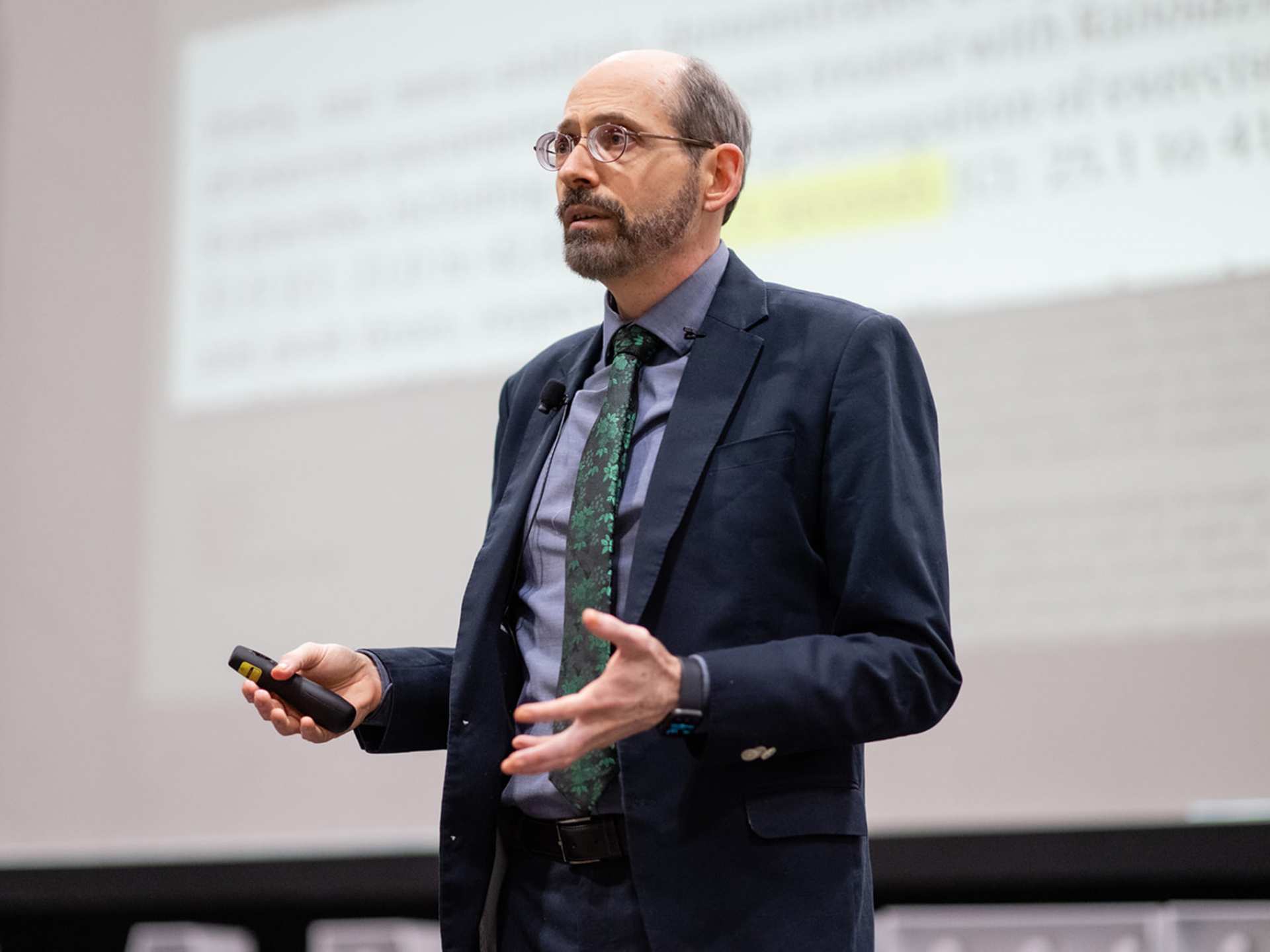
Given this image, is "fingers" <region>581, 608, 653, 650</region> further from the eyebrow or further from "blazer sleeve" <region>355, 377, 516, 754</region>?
the eyebrow

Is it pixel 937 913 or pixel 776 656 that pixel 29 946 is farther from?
pixel 776 656

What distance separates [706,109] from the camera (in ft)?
5.50

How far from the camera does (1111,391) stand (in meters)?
2.92

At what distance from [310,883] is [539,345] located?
1.55m

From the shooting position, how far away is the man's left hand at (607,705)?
1.18 metres

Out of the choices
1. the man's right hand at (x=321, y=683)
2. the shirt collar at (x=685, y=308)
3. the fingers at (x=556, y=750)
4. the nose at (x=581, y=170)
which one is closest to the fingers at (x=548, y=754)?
the fingers at (x=556, y=750)

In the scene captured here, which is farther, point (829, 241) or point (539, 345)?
point (539, 345)

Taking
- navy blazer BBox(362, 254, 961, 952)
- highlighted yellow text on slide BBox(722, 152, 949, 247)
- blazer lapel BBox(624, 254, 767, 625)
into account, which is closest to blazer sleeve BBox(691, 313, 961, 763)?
navy blazer BBox(362, 254, 961, 952)

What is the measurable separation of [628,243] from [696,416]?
25 cm

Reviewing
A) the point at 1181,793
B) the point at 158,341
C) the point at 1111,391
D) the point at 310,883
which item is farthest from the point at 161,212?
the point at 1181,793

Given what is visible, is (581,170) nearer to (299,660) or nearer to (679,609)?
(679,609)

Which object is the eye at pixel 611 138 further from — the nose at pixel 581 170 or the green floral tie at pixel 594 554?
the green floral tie at pixel 594 554

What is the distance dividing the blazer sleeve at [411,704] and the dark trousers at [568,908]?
0.70ft

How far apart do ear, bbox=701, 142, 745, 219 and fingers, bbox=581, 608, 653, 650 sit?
0.67 meters
